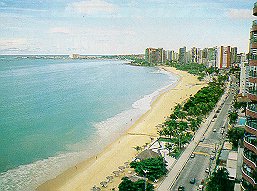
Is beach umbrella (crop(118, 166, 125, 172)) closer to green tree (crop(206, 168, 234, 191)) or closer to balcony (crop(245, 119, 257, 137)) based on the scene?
green tree (crop(206, 168, 234, 191))

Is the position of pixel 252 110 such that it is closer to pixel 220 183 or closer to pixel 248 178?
pixel 248 178

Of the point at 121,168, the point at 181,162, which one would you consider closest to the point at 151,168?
the point at 121,168

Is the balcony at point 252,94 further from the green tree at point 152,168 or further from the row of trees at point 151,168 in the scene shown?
the green tree at point 152,168

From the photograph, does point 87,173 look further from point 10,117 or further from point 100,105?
point 100,105

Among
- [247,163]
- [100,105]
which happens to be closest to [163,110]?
[100,105]

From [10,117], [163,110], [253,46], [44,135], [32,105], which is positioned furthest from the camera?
[32,105]

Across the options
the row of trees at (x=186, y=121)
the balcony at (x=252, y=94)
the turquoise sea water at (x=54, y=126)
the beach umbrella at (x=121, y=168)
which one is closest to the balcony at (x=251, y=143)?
the balcony at (x=252, y=94)
